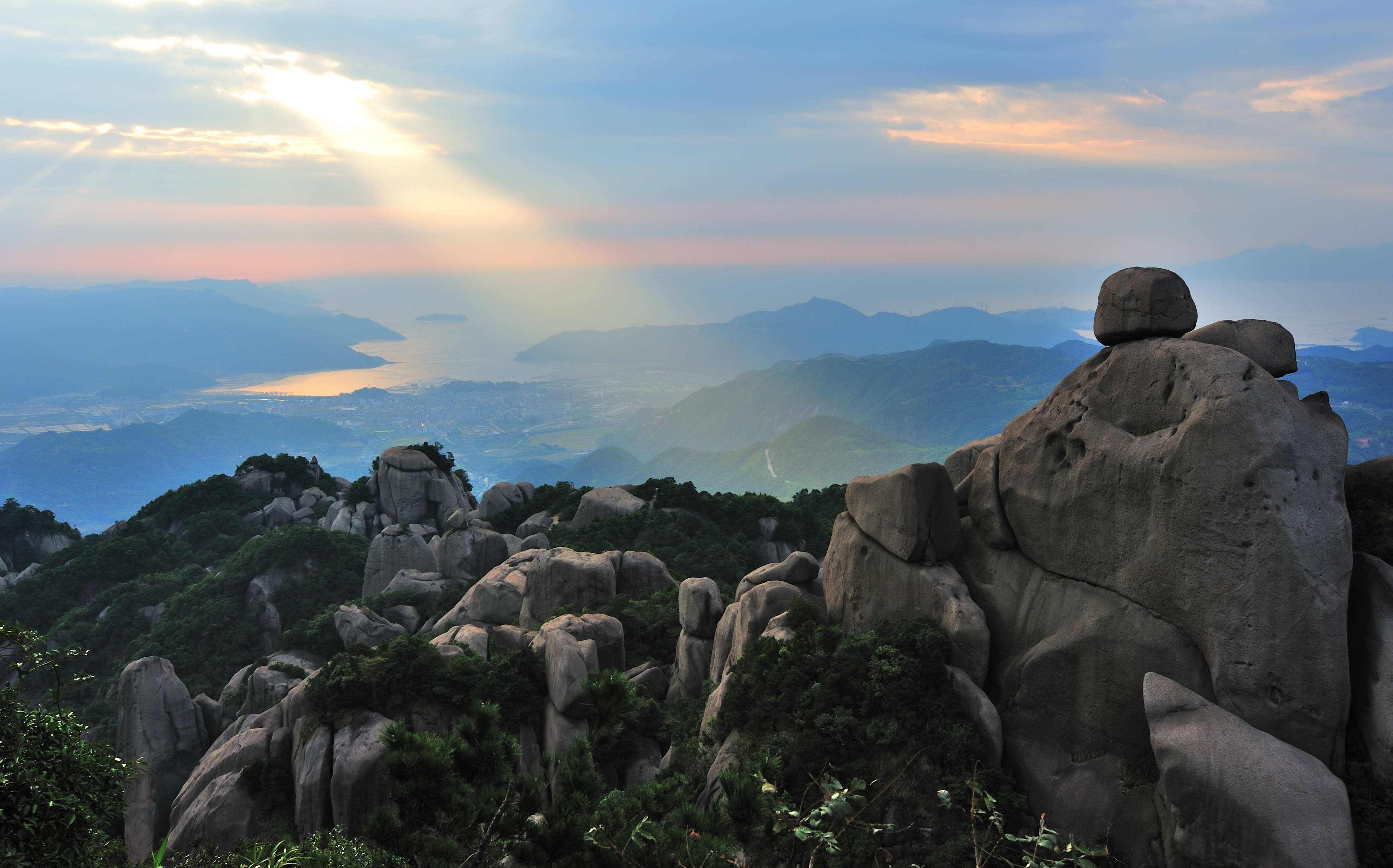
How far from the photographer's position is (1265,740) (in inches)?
478

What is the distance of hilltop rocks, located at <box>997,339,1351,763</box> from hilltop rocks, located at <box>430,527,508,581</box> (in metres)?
32.5

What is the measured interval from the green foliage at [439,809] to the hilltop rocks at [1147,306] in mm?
13625

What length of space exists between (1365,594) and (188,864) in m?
19.4

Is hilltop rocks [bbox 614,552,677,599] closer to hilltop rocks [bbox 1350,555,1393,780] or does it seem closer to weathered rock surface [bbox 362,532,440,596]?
weathered rock surface [bbox 362,532,440,596]

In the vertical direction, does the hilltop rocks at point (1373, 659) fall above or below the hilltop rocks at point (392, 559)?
above

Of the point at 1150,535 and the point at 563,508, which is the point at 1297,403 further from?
the point at 563,508

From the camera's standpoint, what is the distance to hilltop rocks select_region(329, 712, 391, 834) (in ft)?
59.1

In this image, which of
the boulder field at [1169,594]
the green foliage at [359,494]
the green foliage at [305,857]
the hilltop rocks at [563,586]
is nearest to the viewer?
the green foliage at [305,857]

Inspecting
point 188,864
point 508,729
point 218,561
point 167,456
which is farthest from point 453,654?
point 167,456

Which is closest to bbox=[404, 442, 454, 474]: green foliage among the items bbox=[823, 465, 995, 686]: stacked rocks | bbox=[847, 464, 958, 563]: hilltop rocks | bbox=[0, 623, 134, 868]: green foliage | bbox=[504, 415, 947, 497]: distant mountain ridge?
bbox=[823, 465, 995, 686]: stacked rocks

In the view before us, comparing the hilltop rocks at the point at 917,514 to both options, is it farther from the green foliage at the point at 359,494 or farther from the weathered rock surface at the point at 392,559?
the green foliage at the point at 359,494

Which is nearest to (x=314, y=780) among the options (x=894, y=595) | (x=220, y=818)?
(x=220, y=818)

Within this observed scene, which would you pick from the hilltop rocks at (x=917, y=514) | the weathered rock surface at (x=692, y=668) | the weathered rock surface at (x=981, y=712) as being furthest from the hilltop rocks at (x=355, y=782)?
the weathered rock surface at (x=981, y=712)

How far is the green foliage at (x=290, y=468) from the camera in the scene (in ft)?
199
